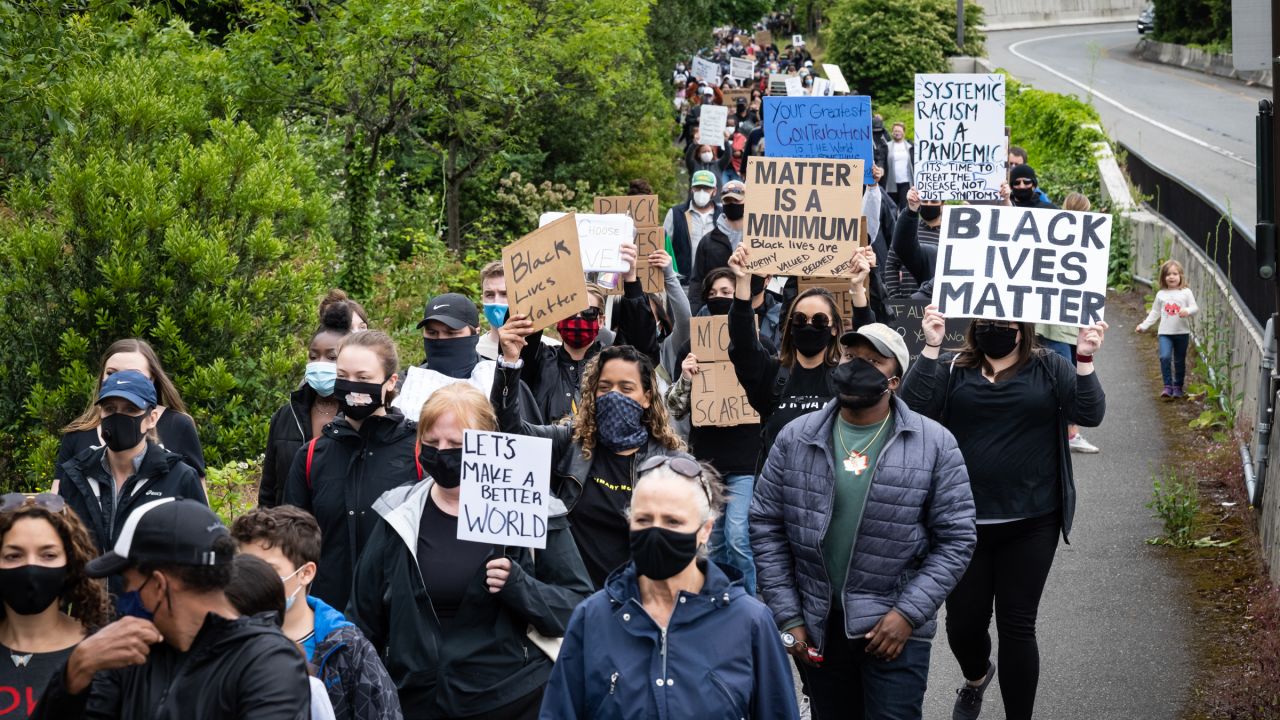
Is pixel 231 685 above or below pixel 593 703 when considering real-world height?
above

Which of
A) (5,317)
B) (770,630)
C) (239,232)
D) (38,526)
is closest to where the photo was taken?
(770,630)

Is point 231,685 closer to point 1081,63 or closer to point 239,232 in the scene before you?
point 239,232

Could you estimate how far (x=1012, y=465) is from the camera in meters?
6.65

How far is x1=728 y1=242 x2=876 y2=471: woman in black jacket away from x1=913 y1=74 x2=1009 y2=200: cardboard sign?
4768 mm

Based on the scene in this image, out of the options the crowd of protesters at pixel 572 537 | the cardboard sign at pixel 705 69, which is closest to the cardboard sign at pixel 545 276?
the crowd of protesters at pixel 572 537

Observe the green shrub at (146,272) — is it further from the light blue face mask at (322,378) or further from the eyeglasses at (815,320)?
the eyeglasses at (815,320)

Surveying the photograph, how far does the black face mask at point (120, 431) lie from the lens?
597 cm

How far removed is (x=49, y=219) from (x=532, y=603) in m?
7.15

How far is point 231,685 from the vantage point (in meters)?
3.49

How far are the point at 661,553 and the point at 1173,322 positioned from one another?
10.1m

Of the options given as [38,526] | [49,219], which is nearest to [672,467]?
[38,526]

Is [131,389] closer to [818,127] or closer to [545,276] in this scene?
[545,276]

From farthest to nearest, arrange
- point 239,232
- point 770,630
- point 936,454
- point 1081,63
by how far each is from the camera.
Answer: point 1081,63 < point 239,232 < point 936,454 < point 770,630

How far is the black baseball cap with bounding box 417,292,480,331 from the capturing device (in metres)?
7.34
